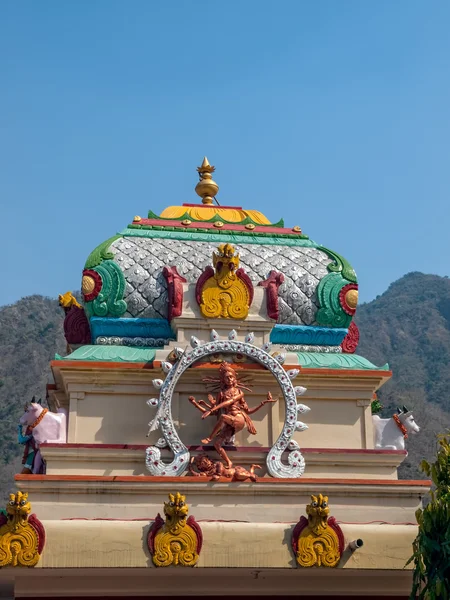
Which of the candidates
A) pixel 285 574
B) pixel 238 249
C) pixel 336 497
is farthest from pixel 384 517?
pixel 238 249

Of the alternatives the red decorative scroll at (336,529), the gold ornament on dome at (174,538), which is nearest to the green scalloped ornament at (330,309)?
the red decorative scroll at (336,529)

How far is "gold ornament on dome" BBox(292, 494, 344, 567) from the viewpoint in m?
14.2

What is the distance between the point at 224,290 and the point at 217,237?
2.05 meters

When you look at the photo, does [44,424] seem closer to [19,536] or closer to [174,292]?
[19,536]

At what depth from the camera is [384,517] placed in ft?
49.4

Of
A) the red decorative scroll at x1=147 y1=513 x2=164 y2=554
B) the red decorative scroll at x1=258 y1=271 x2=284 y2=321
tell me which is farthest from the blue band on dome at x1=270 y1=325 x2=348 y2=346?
the red decorative scroll at x1=147 y1=513 x2=164 y2=554

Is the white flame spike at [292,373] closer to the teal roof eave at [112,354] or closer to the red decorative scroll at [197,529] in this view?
the teal roof eave at [112,354]

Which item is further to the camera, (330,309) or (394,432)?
(330,309)

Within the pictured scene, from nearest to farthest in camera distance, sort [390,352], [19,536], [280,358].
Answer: [19,536], [280,358], [390,352]

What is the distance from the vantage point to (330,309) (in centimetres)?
1730

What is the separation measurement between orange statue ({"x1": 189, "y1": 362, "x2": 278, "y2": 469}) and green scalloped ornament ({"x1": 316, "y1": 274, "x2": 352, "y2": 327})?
235 centimetres

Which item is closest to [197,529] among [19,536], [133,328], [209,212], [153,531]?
[153,531]

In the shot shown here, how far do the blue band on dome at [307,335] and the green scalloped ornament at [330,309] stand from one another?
0.35 feet

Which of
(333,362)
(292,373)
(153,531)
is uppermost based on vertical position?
(333,362)
